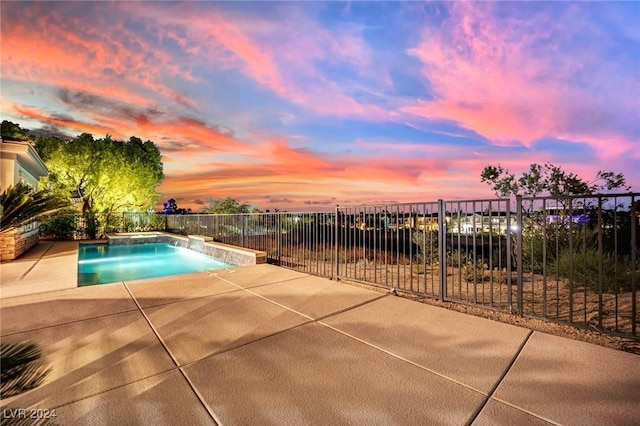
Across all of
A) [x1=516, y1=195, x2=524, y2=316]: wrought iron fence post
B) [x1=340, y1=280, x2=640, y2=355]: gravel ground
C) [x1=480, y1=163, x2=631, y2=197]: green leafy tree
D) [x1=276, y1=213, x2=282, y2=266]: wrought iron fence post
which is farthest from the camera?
[x1=480, y1=163, x2=631, y2=197]: green leafy tree

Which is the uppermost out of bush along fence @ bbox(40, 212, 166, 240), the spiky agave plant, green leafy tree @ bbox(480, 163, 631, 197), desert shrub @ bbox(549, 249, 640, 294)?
green leafy tree @ bbox(480, 163, 631, 197)

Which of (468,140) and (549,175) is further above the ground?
(468,140)

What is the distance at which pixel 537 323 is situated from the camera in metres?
3.17

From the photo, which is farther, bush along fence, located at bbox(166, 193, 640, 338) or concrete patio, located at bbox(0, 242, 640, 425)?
bush along fence, located at bbox(166, 193, 640, 338)

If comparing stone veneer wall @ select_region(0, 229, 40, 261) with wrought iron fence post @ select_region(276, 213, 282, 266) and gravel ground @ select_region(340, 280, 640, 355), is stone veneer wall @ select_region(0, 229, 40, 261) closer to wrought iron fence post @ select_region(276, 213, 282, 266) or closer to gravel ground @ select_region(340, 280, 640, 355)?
wrought iron fence post @ select_region(276, 213, 282, 266)

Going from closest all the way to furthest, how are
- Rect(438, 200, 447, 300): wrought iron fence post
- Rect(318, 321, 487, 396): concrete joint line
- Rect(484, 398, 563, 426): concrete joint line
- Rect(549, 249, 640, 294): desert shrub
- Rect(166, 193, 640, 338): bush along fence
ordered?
Rect(484, 398, 563, 426): concrete joint line, Rect(318, 321, 487, 396): concrete joint line, Rect(166, 193, 640, 338): bush along fence, Rect(438, 200, 447, 300): wrought iron fence post, Rect(549, 249, 640, 294): desert shrub

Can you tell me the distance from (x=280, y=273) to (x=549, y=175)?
788cm

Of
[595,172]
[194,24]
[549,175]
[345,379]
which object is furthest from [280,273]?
[595,172]

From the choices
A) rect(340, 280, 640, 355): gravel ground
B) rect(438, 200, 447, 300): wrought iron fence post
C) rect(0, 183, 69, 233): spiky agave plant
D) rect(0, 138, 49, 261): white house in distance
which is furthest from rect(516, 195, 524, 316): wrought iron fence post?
rect(0, 138, 49, 261): white house in distance

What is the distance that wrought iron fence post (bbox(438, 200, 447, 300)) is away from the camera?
3854mm

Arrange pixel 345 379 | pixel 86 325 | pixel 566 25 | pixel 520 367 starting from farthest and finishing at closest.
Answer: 1. pixel 566 25
2. pixel 86 325
3. pixel 520 367
4. pixel 345 379

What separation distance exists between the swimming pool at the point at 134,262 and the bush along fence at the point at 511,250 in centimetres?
214

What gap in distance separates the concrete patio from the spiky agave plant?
1.13 m

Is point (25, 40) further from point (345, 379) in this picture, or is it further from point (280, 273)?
point (345, 379)
